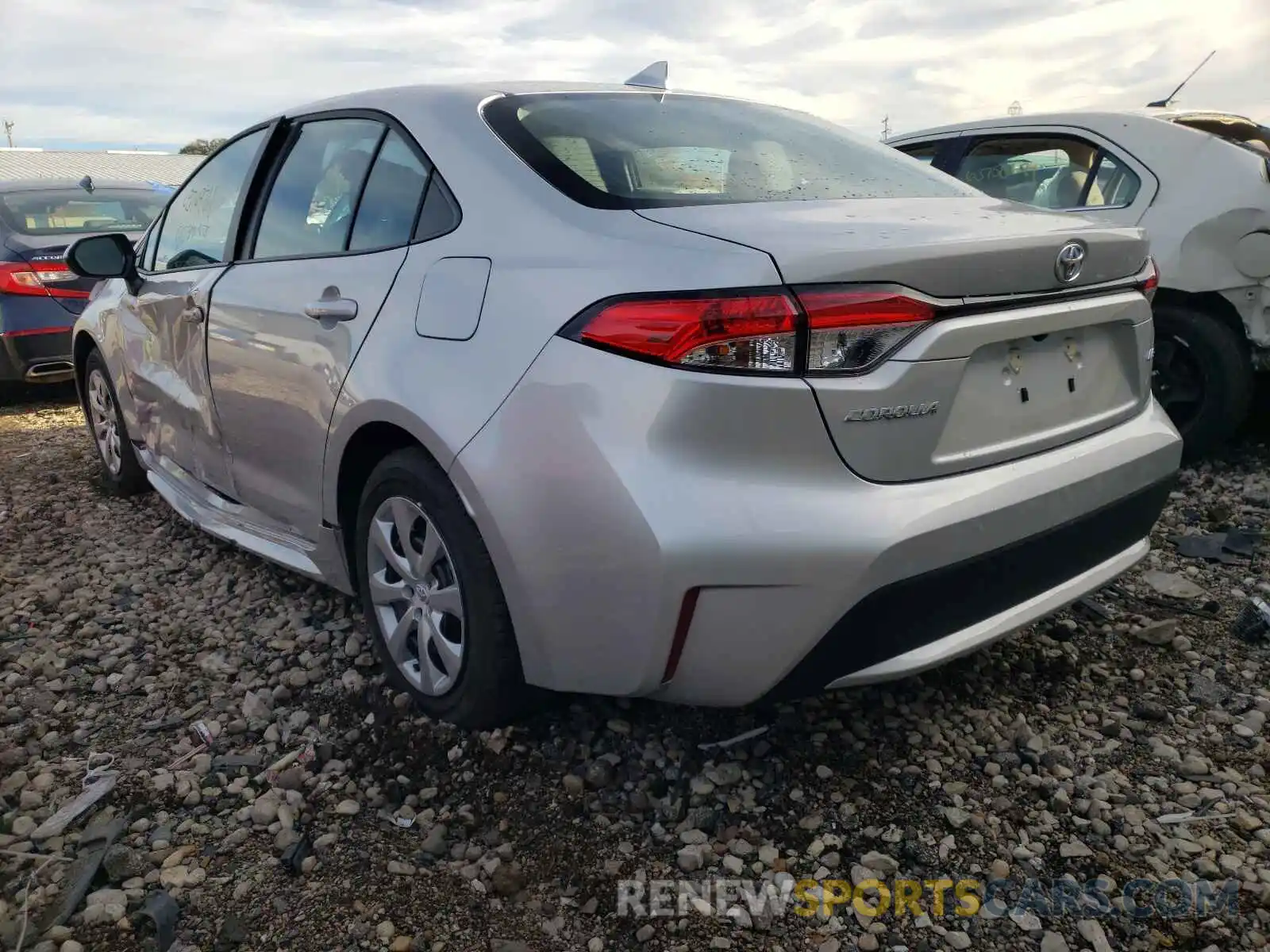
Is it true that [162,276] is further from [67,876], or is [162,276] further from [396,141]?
[67,876]

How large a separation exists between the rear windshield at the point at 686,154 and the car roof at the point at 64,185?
606 cm

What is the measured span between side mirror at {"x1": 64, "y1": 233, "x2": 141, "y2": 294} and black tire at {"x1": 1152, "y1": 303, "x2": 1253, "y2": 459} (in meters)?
4.25

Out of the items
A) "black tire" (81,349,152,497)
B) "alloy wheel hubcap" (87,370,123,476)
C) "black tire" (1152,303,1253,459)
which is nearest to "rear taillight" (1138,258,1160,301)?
"black tire" (1152,303,1253,459)

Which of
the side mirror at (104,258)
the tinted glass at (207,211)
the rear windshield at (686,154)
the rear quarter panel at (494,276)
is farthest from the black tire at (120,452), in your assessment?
the rear windshield at (686,154)

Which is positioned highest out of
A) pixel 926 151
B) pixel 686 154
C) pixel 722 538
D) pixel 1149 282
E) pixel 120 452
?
pixel 686 154

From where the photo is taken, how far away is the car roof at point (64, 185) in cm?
688

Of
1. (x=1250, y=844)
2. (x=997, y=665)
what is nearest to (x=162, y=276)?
(x=997, y=665)

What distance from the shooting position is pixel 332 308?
2500 millimetres

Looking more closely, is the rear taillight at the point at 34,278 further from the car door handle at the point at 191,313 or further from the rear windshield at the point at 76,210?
the car door handle at the point at 191,313

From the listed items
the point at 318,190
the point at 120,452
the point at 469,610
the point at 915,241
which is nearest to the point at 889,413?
the point at 915,241

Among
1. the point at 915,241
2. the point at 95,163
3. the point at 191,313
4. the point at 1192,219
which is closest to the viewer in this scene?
the point at 915,241

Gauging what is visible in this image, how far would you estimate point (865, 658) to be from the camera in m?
1.89

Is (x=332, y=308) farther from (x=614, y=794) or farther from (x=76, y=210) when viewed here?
(x=76, y=210)

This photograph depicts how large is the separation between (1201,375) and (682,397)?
11.7 ft
